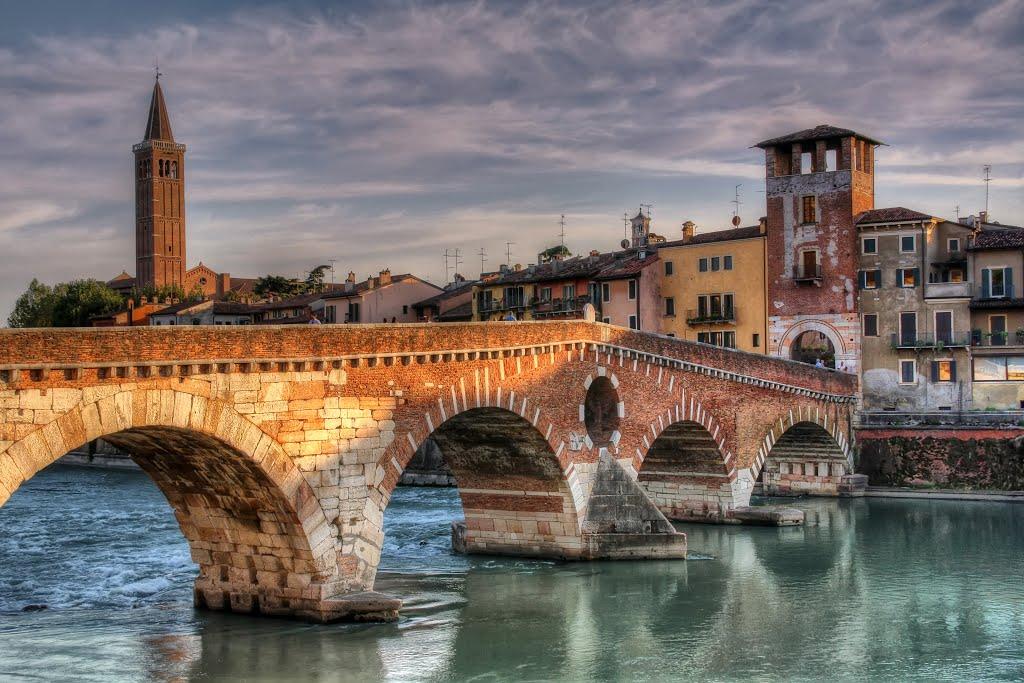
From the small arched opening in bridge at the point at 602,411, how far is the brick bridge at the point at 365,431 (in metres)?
0.05

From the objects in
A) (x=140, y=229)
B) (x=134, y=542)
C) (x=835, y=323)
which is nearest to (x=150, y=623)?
(x=134, y=542)

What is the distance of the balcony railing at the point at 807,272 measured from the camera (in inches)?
1647

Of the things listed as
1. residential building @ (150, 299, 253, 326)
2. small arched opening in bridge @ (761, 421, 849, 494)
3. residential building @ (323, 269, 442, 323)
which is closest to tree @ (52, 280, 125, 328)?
residential building @ (150, 299, 253, 326)

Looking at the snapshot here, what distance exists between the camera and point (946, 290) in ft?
132

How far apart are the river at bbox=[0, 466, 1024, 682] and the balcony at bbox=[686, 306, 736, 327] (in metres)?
13.3

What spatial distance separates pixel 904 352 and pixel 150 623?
28.5 metres

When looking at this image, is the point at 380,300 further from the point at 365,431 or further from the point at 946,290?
the point at 365,431

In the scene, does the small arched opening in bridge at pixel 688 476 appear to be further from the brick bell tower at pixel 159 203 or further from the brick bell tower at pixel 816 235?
the brick bell tower at pixel 159 203

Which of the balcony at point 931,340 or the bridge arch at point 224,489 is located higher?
the balcony at point 931,340

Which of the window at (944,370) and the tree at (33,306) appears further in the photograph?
the tree at (33,306)

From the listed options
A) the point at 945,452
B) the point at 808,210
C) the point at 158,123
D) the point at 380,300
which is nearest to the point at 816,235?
the point at 808,210

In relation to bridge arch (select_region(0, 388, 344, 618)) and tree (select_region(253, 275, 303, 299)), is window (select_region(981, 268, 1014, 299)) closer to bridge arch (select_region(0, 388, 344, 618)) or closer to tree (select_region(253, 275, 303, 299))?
bridge arch (select_region(0, 388, 344, 618))

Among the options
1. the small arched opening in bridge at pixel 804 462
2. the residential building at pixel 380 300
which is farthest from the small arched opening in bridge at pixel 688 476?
the residential building at pixel 380 300

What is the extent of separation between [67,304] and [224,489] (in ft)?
184
